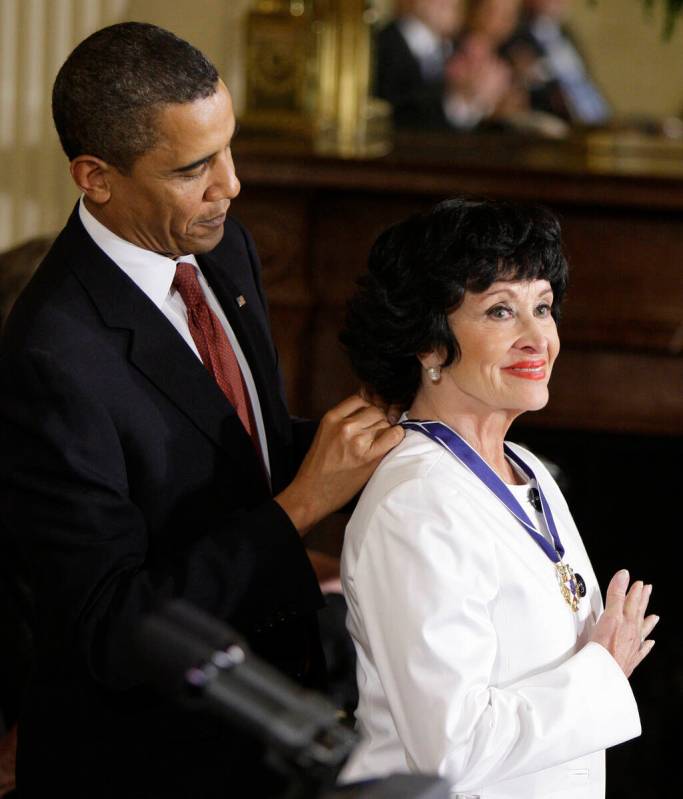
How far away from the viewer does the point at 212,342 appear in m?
2.12

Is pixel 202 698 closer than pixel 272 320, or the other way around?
pixel 202 698

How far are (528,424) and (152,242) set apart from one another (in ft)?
9.04

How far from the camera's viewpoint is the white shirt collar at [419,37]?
15.5 ft

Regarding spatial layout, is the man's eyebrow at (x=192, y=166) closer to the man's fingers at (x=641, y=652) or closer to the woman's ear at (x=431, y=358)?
A: the woman's ear at (x=431, y=358)

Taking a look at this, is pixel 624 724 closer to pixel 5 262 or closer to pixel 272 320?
pixel 5 262

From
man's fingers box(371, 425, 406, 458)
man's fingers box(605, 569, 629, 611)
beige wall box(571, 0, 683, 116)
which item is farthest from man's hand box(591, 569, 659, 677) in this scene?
beige wall box(571, 0, 683, 116)

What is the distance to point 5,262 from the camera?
3035mm

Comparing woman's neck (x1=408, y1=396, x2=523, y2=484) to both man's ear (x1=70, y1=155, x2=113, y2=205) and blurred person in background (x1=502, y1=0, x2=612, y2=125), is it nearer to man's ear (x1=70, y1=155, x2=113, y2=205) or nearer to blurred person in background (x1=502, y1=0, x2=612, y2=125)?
man's ear (x1=70, y1=155, x2=113, y2=205)

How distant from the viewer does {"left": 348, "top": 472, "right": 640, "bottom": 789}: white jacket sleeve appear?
178 centimetres

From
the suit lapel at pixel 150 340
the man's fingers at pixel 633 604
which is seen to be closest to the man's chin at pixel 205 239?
the suit lapel at pixel 150 340

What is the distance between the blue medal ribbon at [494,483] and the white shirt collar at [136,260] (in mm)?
441

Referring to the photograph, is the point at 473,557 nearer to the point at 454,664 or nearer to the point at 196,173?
the point at 454,664

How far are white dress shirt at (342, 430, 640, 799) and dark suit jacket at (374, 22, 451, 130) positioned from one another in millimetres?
2975

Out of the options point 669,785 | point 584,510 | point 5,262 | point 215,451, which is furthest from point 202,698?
point 584,510
